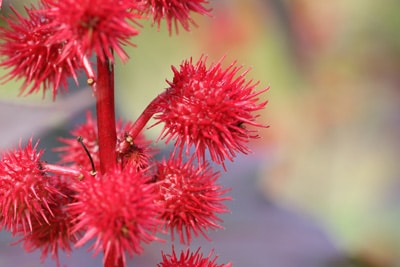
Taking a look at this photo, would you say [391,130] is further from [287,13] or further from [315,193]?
[287,13]

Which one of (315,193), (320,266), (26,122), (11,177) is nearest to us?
(11,177)

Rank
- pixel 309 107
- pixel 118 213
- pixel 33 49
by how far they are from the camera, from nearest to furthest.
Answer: pixel 118 213, pixel 33 49, pixel 309 107

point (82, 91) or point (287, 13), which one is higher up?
point (287, 13)

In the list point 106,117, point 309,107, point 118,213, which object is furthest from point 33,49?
point 309,107

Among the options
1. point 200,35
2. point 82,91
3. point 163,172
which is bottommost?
point 163,172

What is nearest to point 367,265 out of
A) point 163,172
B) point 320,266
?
point 320,266

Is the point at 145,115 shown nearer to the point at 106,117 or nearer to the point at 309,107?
the point at 106,117

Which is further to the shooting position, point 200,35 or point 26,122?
point 200,35
